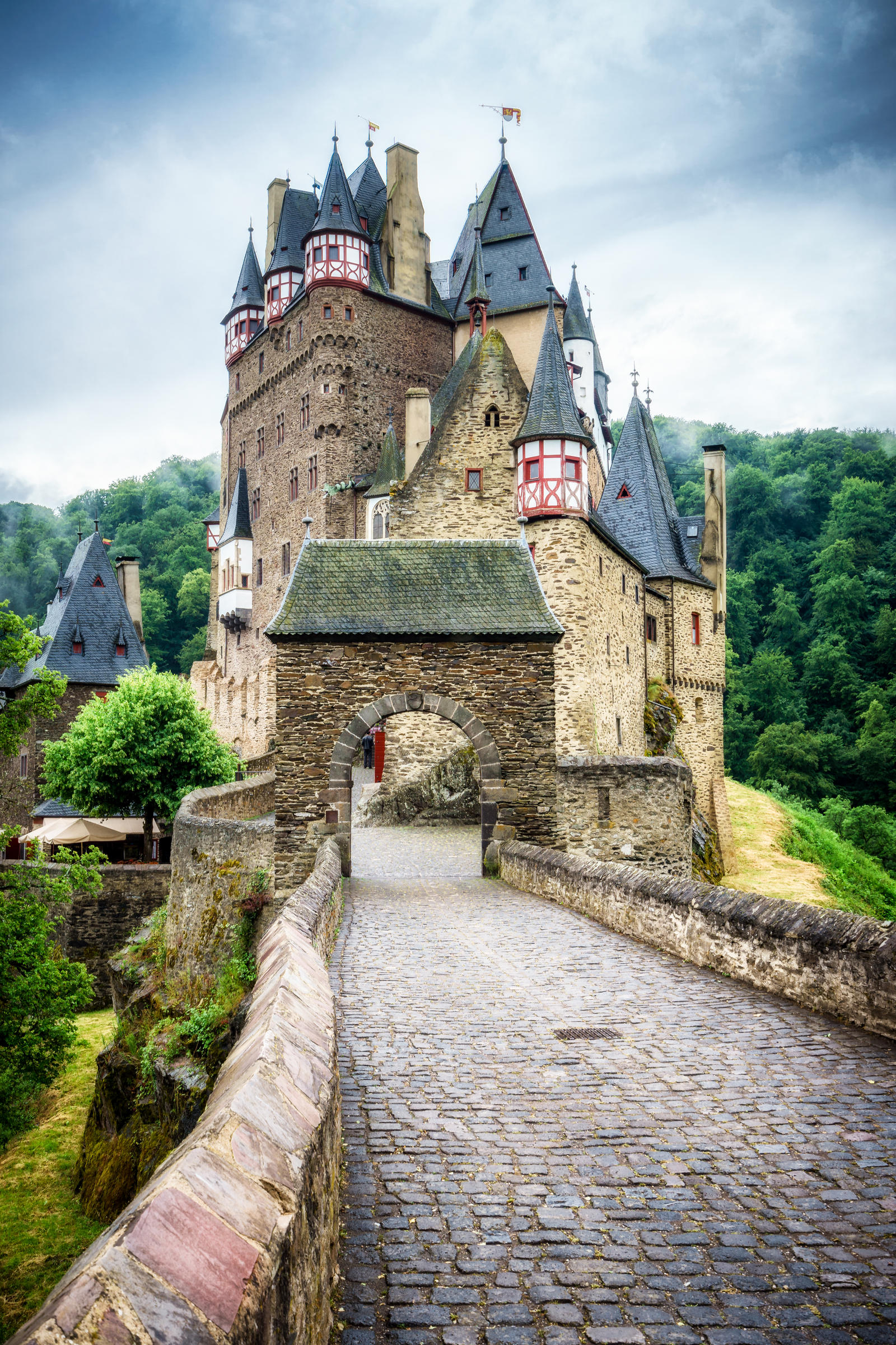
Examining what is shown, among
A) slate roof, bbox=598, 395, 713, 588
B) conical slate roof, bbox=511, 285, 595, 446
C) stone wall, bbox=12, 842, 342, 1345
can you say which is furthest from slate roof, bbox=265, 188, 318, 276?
stone wall, bbox=12, 842, 342, 1345

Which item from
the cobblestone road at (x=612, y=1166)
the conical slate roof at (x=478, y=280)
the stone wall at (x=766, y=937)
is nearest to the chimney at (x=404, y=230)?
the conical slate roof at (x=478, y=280)

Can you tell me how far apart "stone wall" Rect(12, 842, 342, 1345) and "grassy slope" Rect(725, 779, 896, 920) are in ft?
89.1

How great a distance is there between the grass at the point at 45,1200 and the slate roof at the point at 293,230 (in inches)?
1426

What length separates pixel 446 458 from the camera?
103 feet

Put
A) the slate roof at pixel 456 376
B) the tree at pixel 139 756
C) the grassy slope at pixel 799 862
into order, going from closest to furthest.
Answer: the tree at pixel 139 756 < the grassy slope at pixel 799 862 < the slate roof at pixel 456 376

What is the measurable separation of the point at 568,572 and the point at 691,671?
40.5 ft

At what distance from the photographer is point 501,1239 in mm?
3594

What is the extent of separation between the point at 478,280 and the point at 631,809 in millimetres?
26212

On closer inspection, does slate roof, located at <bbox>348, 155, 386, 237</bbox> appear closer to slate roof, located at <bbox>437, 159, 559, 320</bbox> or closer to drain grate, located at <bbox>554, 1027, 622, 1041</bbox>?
slate roof, located at <bbox>437, 159, 559, 320</bbox>

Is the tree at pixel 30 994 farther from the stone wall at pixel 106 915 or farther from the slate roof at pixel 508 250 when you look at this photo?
the slate roof at pixel 508 250

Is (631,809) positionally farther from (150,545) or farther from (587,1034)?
(150,545)

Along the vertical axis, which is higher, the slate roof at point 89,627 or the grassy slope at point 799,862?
the slate roof at point 89,627

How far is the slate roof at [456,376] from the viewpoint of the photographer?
34375 mm

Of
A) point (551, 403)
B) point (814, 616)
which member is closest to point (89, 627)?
point (551, 403)
